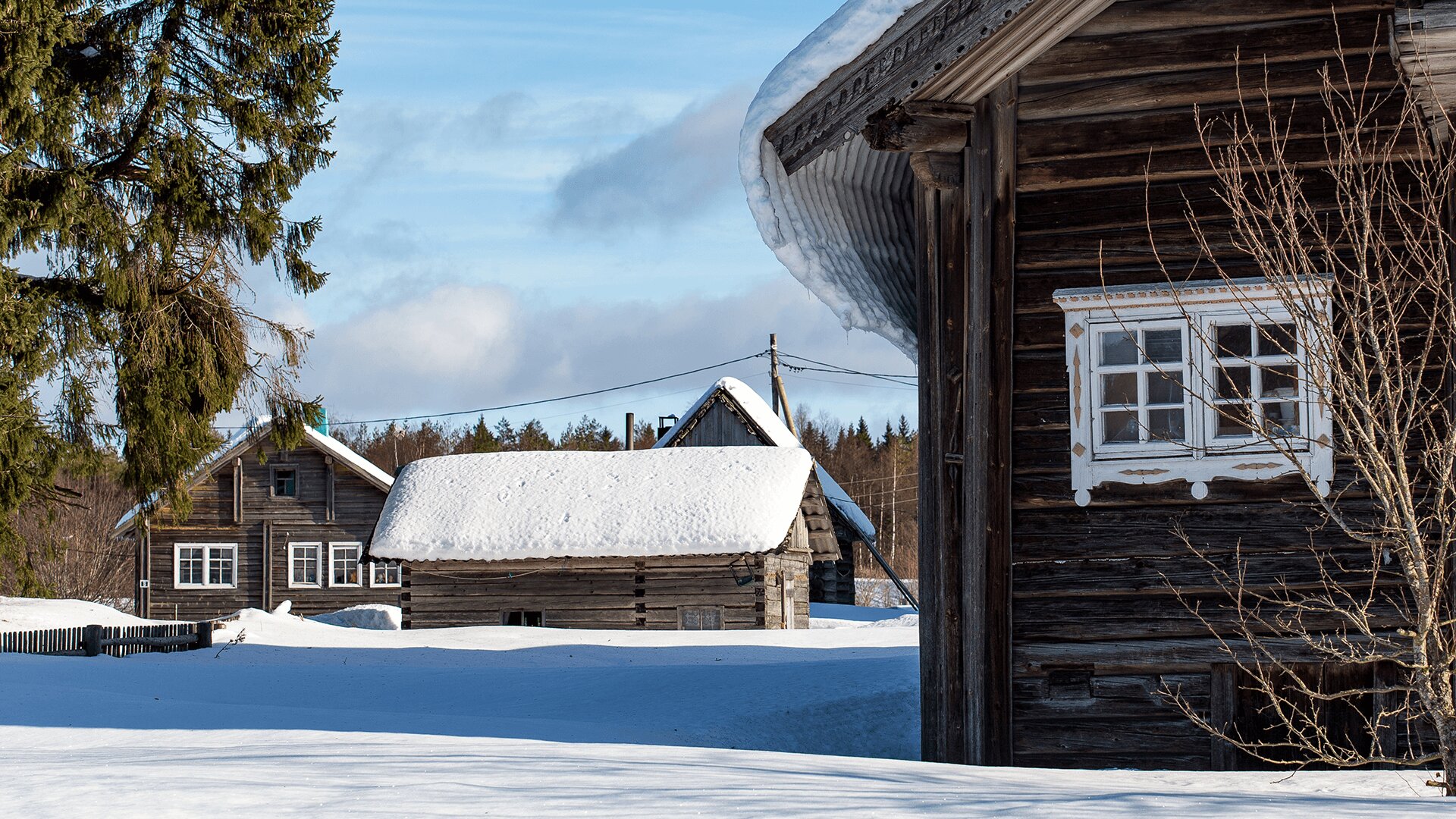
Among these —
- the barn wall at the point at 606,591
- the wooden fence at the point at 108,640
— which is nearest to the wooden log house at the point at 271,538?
the barn wall at the point at 606,591

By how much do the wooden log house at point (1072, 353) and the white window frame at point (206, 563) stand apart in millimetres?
35398

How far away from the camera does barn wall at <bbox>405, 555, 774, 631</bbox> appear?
27.3 meters

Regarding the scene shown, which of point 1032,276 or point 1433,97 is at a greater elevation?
point 1433,97

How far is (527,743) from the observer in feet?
27.2

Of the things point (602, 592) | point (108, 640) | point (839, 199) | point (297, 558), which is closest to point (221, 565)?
point (297, 558)

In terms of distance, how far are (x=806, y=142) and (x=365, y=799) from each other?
17.0 ft

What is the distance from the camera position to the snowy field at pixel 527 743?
5.65 meters

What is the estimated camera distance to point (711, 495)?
28.2 m

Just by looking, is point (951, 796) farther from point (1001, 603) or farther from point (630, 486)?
point (630, 486)

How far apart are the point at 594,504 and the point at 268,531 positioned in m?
16.4

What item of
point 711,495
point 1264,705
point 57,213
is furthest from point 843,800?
point 711,495

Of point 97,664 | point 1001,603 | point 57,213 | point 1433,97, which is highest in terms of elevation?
point 57,213

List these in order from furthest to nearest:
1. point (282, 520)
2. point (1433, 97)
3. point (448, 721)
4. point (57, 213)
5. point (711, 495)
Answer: point (282, 520) < point (711, 495) < point (57, 213) < point (448, 721) < point (1433, 97)

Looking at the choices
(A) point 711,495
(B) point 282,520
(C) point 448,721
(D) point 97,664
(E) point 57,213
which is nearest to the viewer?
(C) point 448,721
